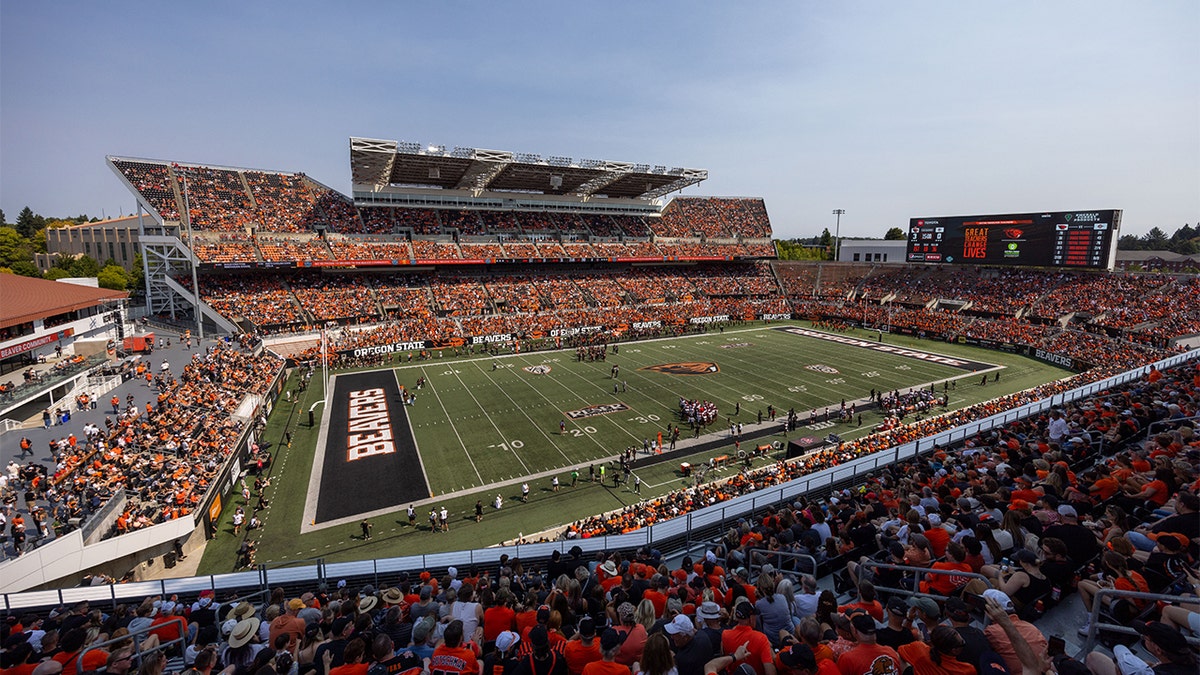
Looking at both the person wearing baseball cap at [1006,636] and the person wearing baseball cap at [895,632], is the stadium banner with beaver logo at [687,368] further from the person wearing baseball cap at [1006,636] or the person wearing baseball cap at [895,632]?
the person wearing baseball cap at [1006,636]

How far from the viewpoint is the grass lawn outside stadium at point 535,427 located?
17047 millimetres

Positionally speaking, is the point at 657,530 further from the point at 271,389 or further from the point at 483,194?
the point at 483,194

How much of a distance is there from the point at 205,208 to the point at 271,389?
26746 millimetres

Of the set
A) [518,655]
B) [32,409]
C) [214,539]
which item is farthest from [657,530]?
[32,409]

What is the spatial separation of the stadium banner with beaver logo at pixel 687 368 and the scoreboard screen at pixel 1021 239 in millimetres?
31524

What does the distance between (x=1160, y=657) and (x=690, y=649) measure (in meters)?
3.09

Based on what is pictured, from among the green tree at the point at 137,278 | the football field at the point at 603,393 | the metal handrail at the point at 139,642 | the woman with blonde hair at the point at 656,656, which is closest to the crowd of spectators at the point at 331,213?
the green tree at the point at 137,278

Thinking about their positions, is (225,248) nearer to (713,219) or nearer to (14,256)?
(14,256)

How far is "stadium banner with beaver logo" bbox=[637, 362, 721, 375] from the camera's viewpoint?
35.4m

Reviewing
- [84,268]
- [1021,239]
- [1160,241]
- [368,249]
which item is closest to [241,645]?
[368,249]

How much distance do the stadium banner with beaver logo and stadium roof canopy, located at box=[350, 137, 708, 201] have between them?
913 inches

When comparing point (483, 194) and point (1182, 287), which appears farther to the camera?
point (483, 194)

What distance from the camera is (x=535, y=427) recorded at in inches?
1005

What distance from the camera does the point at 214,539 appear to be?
16375 mm
